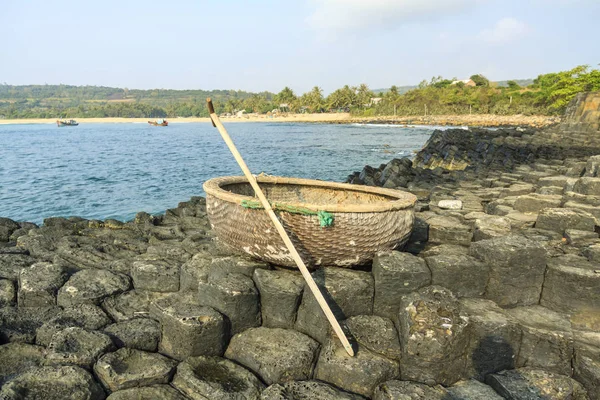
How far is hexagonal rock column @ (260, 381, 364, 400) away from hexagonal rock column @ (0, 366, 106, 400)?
1152 mm

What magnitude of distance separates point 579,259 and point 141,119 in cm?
14397

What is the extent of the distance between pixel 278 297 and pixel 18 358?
2061 millimetres

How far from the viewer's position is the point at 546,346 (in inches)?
123

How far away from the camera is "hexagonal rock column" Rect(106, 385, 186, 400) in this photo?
2801 mm

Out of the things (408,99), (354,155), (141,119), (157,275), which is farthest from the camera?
(141,119)

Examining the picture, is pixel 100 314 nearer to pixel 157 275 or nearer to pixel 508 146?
pixel 157 275

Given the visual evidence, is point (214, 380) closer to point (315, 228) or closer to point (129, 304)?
point (315, 228)

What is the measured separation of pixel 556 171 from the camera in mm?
10703

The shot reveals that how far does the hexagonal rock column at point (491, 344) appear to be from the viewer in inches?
121

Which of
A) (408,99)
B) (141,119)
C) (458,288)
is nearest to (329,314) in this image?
(458,288)

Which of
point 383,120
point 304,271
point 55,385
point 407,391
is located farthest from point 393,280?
point 383,120

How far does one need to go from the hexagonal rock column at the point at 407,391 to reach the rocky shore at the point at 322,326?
1cm

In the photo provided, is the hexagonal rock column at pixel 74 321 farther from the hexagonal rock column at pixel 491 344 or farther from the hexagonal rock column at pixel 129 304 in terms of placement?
the hexagonal rock column at pixel 491 344

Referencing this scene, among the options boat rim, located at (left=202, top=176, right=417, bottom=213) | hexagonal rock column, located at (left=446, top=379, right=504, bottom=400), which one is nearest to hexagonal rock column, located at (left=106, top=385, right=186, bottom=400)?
boat rim, located at (left=202, top=176, right=417, bottom=213)
